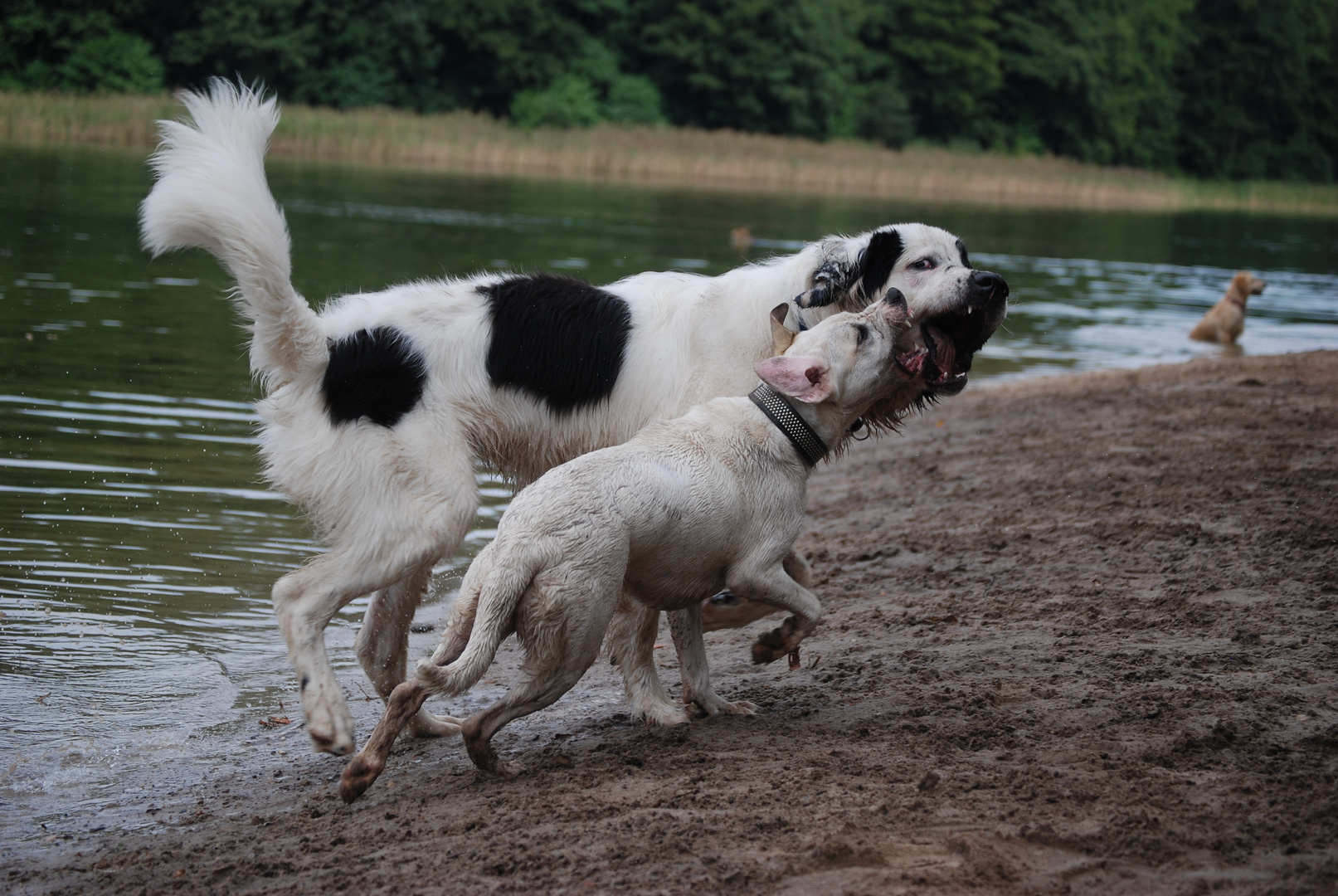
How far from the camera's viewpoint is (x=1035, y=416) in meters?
10.7

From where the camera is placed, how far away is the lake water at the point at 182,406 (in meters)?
5.02

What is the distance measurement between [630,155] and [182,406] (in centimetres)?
3753

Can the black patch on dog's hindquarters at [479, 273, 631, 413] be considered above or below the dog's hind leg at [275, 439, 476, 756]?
above

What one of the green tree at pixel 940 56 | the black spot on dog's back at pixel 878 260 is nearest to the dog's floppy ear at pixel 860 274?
the black spot on dog's back at pixel 878 260

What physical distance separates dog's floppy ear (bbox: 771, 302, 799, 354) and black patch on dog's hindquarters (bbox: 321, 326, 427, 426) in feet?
4.73

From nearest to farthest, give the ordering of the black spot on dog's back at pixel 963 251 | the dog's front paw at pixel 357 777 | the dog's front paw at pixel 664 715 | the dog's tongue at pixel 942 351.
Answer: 1. the dog's front paw at pixel 357 777
2. the dog's front paw at pixel 664 715
3. the dog's tongue at pixel 942 351
4. the black spot on dog's back at pixel 963 251

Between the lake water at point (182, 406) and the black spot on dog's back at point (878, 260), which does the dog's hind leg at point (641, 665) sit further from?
the black spot on dog's back at point (878, 260)

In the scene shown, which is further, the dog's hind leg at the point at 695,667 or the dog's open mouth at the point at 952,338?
the dog's open mouth at the point at 952,338

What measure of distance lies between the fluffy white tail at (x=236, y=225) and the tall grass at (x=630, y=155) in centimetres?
3297

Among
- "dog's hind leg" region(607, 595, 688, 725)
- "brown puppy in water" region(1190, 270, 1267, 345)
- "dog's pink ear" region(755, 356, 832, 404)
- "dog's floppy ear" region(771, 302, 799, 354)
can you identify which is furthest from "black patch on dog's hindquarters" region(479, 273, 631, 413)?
"brown puppy in water" region(1190, 270, 1267, 345)

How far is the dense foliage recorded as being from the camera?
166 feet

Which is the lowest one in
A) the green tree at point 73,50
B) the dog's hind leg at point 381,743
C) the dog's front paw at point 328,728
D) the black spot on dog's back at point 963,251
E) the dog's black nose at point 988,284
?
the dog's front paw at point 328,728

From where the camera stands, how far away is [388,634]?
529cm

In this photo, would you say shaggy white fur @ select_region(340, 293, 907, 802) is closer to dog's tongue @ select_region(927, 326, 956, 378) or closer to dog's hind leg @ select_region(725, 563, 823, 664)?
dog's hind leg @ select_region(725, 563, 823, 664)
